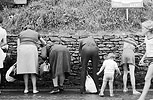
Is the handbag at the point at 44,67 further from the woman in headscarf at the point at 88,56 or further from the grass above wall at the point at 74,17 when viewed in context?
the grass above wall at the point at 74,17

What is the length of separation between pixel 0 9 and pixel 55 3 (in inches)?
99.0

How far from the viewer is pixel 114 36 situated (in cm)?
1172

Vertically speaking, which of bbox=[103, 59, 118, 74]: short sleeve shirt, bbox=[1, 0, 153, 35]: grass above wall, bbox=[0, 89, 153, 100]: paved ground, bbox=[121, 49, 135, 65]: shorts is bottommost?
bbox=[0, 89, 153, 100]: paved ground

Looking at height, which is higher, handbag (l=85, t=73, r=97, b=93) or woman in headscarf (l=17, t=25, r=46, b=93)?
woman in headscarf (l=17, t=25, r=46, b=93)

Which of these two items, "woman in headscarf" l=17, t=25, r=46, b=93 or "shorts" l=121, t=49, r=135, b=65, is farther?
"shorts" l=121, t=49, r=135, b=65

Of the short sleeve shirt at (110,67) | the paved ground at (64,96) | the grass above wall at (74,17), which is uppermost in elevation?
the grass above wall at (74,17)

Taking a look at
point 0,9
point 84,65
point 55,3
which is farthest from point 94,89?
point 0,9

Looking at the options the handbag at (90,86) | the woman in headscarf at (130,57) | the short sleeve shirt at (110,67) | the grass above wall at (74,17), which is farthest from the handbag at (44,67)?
the grass above wall at (74,17)

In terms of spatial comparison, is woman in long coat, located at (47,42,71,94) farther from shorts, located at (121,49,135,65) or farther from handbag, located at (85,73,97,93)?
shorts, located at (121,49,135,65)

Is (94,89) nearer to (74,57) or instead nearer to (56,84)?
(56,84)

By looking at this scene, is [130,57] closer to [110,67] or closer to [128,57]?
[128,57]

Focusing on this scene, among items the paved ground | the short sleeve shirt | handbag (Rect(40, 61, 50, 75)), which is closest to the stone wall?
the paved ground

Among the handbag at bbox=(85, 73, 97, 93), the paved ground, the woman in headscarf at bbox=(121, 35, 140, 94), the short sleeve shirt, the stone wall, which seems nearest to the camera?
the paved ground

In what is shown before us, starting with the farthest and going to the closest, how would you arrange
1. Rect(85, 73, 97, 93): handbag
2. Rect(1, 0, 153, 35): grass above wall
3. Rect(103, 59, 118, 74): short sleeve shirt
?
1. Rect(1, 0, 153, 35): grass above wall
2. Rect(85, 73, 97, 93): handbag
3. Rect(103, 59, 118, 74): short sleeve shirt
